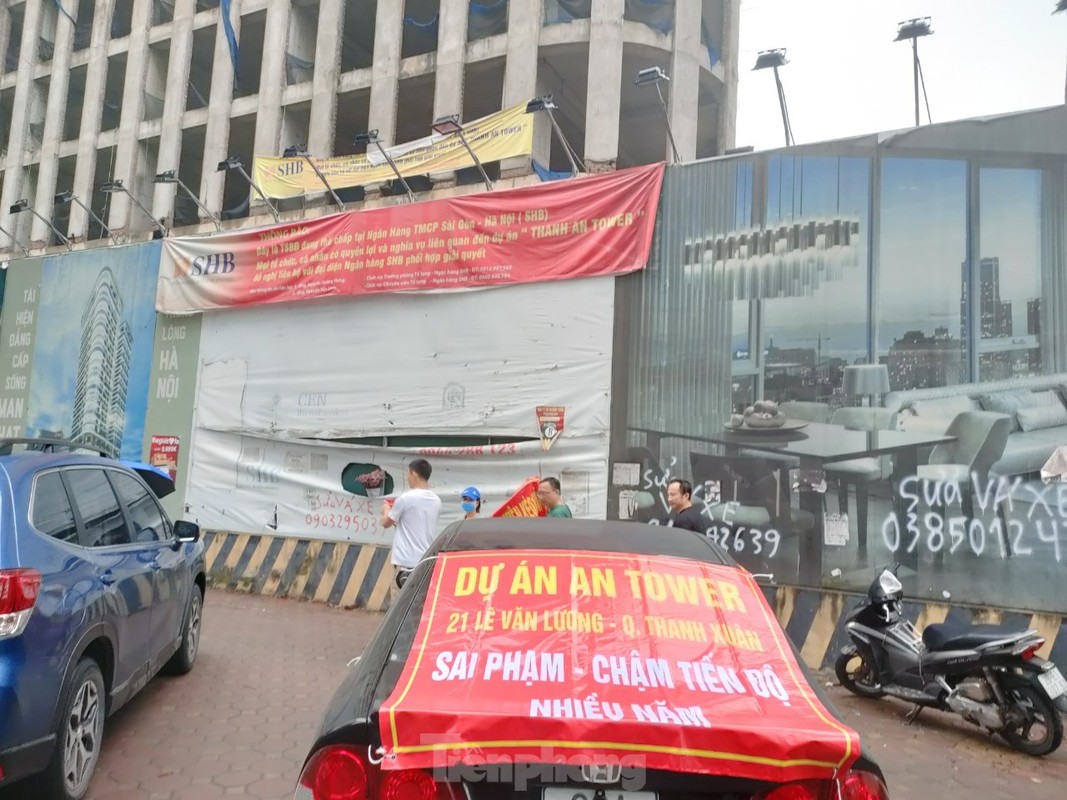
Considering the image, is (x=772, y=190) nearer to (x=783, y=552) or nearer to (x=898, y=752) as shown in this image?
(x=783, y=552)

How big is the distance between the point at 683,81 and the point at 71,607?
67.1 feet

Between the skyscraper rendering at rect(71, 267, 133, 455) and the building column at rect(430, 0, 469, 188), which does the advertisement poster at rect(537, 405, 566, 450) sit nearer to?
the skyscraper rendering at rect(71, 267, 133, 455)

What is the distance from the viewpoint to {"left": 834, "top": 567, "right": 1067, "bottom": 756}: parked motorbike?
4.73 metres

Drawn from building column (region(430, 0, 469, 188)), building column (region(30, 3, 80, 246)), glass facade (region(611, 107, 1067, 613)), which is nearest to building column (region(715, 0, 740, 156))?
building column (region(430, 0, 469, 188))

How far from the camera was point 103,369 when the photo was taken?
1141cm

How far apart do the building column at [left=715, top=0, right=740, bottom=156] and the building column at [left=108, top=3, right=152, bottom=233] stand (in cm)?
1956

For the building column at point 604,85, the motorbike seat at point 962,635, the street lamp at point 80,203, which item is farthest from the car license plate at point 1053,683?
the building column at point 604,85

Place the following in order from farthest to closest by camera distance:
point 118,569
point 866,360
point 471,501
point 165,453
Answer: point 165,453
point 471,501
point 866,360
point 118,569

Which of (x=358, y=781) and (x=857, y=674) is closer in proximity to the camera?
(x=358, y=781)

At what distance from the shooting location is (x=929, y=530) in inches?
250

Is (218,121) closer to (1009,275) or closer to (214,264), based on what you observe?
(214,264)

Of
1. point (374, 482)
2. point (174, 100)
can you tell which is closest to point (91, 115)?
point (174, 100)

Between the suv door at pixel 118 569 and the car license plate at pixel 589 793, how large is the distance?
2.84 meters

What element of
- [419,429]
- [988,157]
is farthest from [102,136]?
[988,157]
